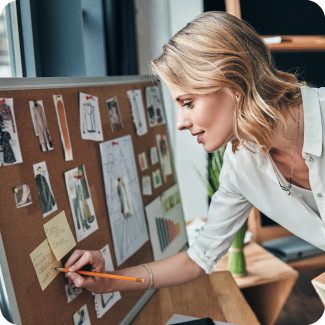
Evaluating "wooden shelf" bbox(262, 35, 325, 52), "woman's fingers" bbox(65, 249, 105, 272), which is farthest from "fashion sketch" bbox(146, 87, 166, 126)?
"wooden shelf" bbox(262, 35, 325, 52)

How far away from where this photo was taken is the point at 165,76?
32.5 inches

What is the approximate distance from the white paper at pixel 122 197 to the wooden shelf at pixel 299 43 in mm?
1198

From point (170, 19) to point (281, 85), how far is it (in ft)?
4.56

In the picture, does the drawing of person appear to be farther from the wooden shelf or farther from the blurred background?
the wooden shelf

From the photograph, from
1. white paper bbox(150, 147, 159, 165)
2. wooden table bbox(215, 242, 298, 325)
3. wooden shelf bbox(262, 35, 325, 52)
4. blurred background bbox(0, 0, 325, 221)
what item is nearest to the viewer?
blurred background bbox(0, 0, 325, 221)

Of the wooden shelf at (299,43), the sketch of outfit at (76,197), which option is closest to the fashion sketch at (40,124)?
the sketch of outfit at (76,197)

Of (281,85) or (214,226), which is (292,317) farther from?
(281,85)

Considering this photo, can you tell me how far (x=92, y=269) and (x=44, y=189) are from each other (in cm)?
24

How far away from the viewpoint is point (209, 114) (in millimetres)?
840

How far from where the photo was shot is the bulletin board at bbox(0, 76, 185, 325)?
2.03ft

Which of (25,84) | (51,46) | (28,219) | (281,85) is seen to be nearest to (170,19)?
(51,46)

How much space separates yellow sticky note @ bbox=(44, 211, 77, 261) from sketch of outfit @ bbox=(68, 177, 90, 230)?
41 mm

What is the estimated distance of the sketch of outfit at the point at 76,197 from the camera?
31.2 inches

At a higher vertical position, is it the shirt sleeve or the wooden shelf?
the wooden shelf
